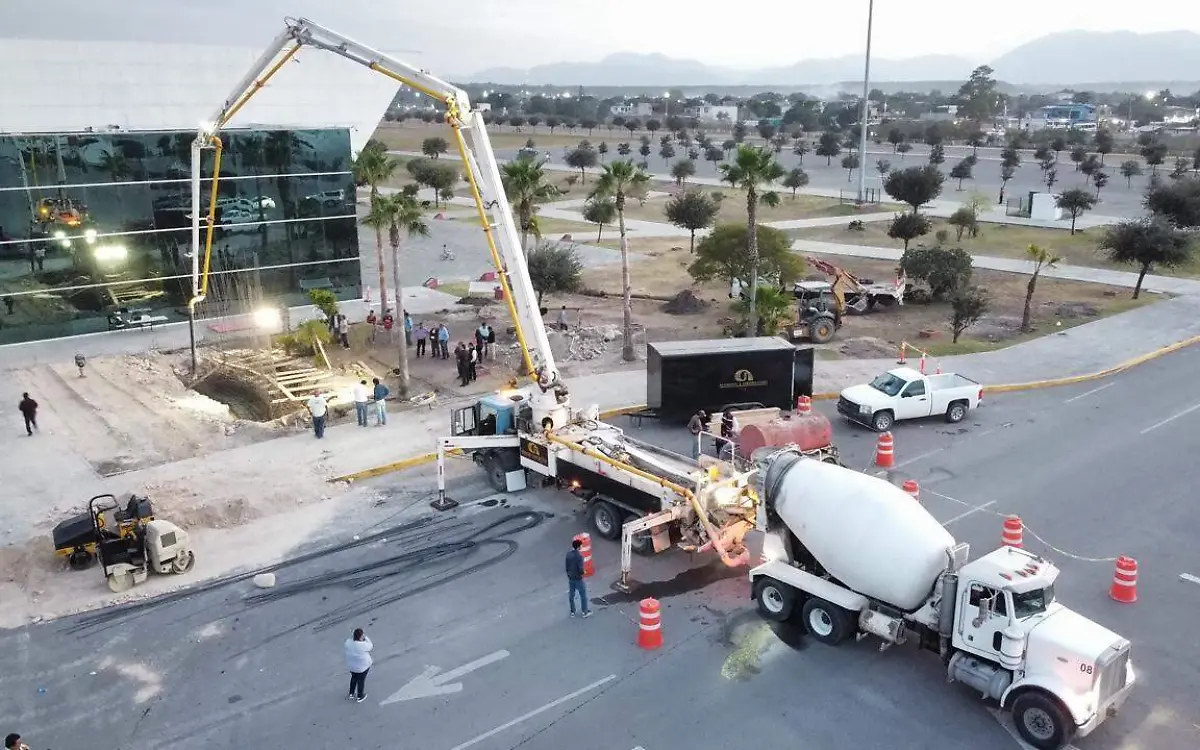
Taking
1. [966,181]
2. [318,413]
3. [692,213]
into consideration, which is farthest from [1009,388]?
[966,181]

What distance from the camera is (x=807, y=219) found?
6869cm

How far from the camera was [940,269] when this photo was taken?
131 ft

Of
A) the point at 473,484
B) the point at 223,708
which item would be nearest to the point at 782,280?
the point at 473,484

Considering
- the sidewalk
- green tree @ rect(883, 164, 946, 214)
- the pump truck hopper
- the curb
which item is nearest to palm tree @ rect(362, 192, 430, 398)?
the curb

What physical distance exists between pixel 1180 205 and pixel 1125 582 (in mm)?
40571

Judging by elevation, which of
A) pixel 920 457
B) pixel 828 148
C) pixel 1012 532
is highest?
pixel 828 148

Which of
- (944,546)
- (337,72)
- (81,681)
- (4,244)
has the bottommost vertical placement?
(81,681)

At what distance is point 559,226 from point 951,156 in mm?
71657

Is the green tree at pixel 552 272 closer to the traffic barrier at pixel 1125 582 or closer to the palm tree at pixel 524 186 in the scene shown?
the palm tree at pixel 524 186

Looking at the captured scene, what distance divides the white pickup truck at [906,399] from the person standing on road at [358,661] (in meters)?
15.8

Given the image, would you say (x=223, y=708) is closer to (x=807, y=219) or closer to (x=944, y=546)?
(x=944, y=546)

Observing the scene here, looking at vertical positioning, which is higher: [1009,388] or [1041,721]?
[1041,721]

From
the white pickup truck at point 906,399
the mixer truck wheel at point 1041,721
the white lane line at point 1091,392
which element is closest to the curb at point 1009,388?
the white lane line at point 1091,392

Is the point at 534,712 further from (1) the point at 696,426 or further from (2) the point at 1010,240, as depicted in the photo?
(2) the point at 1010,240
